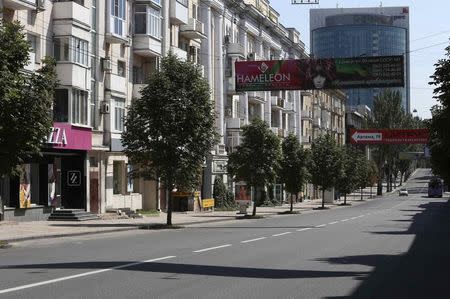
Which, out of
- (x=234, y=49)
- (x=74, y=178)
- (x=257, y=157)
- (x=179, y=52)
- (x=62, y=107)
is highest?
(x=234, y=49)

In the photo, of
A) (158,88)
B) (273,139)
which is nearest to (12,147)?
(158,88)

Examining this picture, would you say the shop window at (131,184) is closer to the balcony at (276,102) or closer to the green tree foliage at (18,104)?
the green tree foliage at (18,104)

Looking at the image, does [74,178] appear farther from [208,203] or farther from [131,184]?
[208,203]

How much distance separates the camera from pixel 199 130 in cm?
3055

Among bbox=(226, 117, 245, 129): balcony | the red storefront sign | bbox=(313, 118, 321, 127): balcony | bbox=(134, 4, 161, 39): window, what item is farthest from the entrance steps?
bbox=(313, 118, 321, 127): balcony

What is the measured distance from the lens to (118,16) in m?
40.3

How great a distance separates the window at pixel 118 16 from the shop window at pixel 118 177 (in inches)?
313

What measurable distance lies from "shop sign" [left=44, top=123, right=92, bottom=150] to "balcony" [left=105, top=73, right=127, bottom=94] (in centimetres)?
393

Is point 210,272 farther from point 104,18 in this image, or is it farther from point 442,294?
point 104,18

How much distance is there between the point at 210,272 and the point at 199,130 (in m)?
18.1

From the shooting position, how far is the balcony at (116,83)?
39.2m

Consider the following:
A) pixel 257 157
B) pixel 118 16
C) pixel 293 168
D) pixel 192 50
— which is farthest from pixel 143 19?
pixel 293 168

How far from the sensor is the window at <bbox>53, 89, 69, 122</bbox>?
34.4 m

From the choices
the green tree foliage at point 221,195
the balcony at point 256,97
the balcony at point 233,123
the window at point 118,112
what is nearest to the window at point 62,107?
the window at point 118,112
